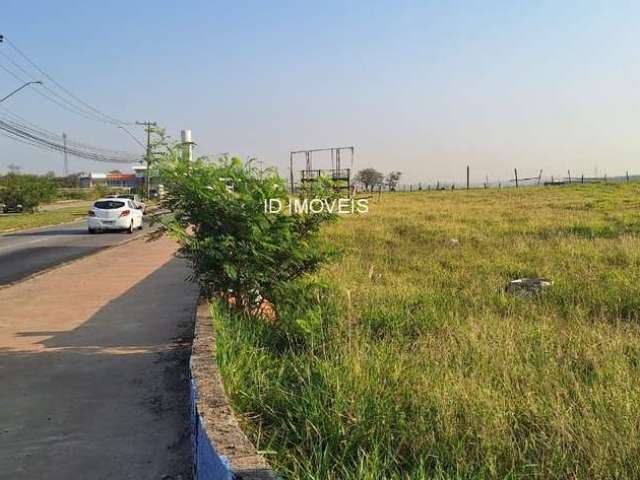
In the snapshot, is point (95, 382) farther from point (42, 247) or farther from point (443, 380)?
point (42, 247)

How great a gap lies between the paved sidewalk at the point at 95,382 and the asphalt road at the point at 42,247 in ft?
12.2

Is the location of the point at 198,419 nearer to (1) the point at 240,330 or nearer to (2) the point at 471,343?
(1) the point at 240,330

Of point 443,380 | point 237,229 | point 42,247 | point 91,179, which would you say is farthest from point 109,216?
point 91,179

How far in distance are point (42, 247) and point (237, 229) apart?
1420 centimetres

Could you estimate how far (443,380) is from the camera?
12.5ft

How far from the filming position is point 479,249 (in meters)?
11.9

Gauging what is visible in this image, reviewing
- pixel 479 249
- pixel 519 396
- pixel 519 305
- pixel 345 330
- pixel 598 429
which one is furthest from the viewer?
pixel 479 249

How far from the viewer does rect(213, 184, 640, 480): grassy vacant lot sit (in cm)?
289

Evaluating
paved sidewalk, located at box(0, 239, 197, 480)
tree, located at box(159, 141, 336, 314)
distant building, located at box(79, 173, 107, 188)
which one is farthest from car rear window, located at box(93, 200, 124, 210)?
distant building, located at box(79, 173, 107, 188)

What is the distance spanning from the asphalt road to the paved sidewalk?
3723 millimetres

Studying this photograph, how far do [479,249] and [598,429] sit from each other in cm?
912

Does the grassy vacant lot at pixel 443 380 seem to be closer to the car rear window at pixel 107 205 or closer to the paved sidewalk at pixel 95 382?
the paved sidewalk at pixel 95 382

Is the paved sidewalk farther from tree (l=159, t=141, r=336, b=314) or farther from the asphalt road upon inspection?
the asphalt road

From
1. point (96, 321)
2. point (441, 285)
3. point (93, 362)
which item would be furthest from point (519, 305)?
point (96, 321)
